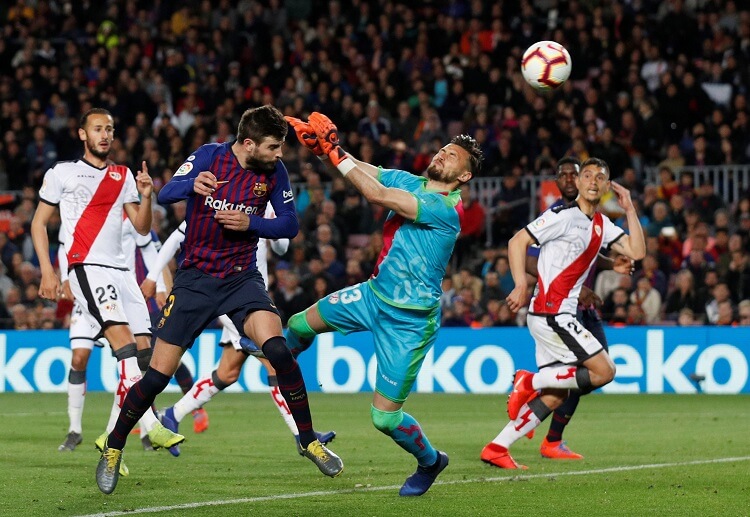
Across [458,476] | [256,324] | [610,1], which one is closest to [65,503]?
[256,324]

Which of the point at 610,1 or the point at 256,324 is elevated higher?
the point at 610,1

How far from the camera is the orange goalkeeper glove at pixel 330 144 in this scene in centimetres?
742

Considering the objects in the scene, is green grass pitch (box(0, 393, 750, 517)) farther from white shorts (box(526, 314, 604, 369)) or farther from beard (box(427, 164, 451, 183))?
beard (box(427, 164, 451, 183))

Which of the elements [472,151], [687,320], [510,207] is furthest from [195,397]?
[510,207]

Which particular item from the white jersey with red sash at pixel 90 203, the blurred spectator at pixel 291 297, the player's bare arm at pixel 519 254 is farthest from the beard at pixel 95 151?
the blurred spectator at pixel 291 297

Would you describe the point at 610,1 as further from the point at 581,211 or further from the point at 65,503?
the point at 65,503

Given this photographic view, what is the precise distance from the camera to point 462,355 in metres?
17.4

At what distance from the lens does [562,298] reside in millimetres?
9812

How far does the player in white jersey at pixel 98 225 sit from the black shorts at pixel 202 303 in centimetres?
167

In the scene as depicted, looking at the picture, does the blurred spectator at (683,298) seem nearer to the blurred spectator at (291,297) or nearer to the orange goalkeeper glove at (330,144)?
the blurred spectator at (291,297)

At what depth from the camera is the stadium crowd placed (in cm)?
1816

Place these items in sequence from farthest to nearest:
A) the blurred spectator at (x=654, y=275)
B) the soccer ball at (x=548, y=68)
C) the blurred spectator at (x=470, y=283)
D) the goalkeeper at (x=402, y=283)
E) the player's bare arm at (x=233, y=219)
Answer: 1. the blurred spectator at (x=470, y=283)
2. the blurred spectator at (x=654, y=275)
3. the soccer ball at (x=548, y=68)
4. the goalkeeper at (x=402, y=283)
5. the player's bare arm at (x=233, y=219)

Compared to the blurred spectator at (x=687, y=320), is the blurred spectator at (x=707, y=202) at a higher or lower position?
higher

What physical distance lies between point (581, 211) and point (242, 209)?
3279 mm
